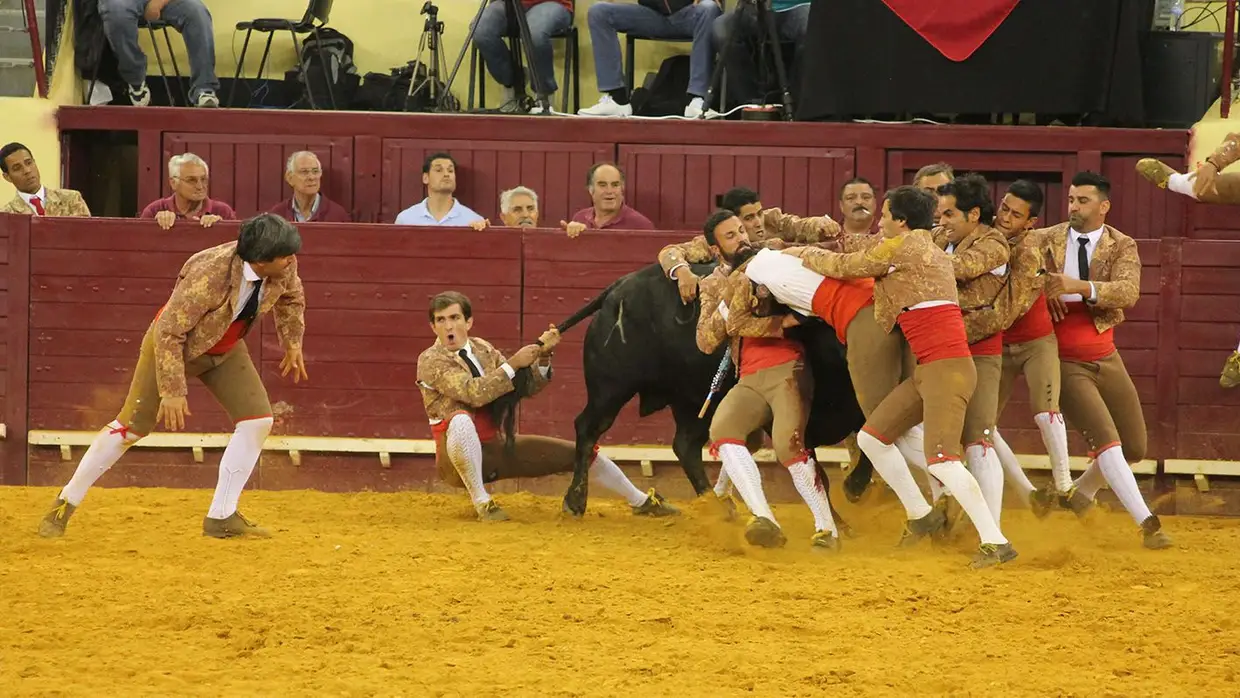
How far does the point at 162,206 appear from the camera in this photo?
33.9ft

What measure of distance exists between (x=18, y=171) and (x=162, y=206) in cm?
84

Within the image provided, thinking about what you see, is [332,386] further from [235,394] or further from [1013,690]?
[1013,690]

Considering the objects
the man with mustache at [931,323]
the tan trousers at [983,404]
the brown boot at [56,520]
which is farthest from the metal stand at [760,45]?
the brown boot at [56,520]

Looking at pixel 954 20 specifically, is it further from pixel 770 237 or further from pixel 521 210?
pixel 770 237

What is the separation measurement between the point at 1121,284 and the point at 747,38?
4424 mm

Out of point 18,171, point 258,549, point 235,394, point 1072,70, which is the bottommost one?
point 258,549

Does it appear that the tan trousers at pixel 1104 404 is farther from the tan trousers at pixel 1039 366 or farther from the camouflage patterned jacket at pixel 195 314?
the camouflage patterned jacket at pixel 195 314

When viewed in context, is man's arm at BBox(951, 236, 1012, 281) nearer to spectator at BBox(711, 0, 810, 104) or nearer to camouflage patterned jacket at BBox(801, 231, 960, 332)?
camouflage patterned jacket at BBox(801, 231, 960, 332)

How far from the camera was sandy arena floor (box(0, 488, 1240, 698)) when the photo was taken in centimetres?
505

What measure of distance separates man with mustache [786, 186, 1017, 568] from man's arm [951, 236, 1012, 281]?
0.31 metres

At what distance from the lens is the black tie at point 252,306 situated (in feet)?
23.7

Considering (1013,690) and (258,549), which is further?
(258,549)

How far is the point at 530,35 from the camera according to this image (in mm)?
11414

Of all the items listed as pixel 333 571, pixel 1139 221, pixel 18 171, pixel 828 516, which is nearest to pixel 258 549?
pixel 333 571
